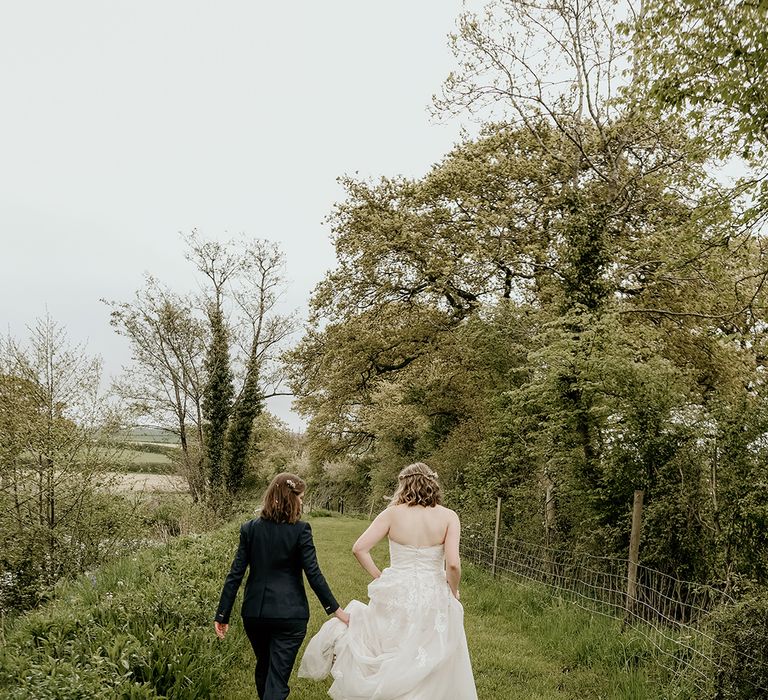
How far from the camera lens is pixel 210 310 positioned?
98.6 feet

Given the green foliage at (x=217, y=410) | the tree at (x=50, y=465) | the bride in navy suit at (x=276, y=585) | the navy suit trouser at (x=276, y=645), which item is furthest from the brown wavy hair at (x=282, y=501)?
the green foliage at (x=217, y=410)

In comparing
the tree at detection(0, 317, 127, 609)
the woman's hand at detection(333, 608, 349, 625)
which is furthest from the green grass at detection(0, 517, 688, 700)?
the tree at detection(0, 317, 127, 609)

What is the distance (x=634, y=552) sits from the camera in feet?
24.7

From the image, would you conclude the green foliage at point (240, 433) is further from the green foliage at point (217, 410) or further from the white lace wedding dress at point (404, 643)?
the white lace wedding dress at point (404, 643)

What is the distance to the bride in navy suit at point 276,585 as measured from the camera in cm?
460

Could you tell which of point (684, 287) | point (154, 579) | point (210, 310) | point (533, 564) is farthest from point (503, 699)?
point (210, 310)

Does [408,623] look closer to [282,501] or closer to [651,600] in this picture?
[282,501]

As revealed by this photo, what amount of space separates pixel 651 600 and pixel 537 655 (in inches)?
59.5

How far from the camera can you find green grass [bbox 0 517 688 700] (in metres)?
4.40

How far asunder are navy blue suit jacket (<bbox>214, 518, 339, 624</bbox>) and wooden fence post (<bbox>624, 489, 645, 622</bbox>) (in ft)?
14.4

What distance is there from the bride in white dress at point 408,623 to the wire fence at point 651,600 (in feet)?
6.72

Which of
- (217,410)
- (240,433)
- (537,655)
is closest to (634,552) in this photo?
(537,655)

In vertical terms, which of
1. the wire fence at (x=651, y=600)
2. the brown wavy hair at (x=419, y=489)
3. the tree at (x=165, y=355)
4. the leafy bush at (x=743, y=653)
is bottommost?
the wire fence at (x=651, y=600)

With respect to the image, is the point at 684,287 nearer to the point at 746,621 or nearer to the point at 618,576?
the point at 618,576
